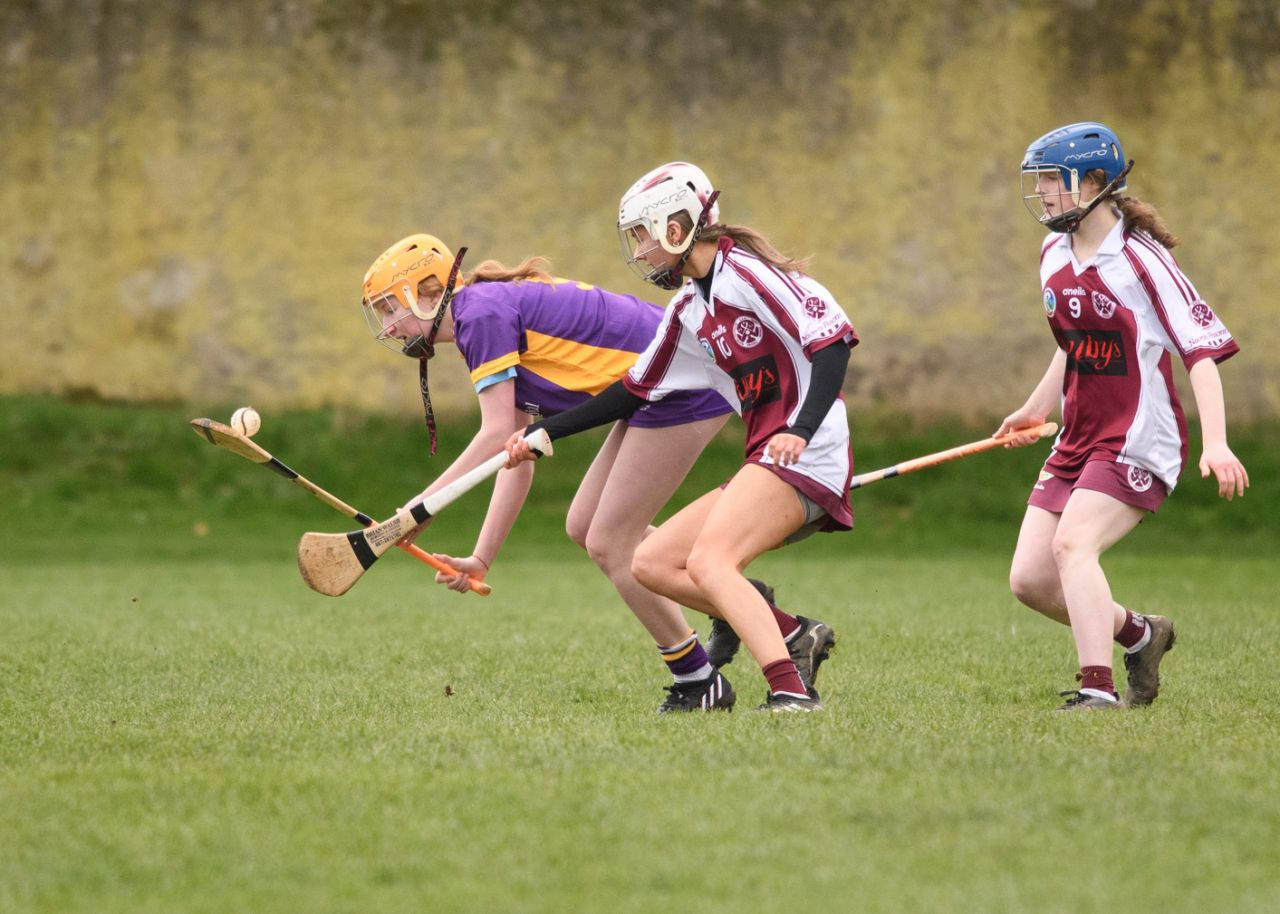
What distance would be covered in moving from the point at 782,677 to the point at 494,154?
11.0 m

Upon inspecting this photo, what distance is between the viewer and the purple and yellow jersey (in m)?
5.66

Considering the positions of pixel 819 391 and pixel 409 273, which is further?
pixel 409 273

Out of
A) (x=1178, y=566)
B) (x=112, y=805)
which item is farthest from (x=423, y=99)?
(x=112, y=805)

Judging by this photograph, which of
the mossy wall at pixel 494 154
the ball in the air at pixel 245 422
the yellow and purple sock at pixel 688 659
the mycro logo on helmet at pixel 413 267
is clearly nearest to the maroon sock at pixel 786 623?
the yellow and purple sock at pixel 688 659

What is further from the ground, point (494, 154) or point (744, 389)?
point (744, 389)

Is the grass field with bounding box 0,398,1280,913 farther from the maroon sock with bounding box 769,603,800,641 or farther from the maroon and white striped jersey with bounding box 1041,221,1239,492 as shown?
the maroon and white striped jersey with bounding box 1041,221,1239,492

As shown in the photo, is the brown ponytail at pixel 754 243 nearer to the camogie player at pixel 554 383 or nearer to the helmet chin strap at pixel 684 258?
the helmet chin strap at pixel 684 258

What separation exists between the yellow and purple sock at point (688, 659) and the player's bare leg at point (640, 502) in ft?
0.09

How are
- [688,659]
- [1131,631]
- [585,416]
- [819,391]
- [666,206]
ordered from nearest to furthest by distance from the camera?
[819,391]
[666,206]
[585,416]
[1131,631]
[688,659]

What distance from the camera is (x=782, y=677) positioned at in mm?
5016

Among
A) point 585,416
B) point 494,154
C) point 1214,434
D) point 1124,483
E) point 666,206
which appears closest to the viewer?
point 1214,434

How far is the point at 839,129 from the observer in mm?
15281

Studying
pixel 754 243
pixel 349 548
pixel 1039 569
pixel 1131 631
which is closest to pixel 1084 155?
pixel 754 243

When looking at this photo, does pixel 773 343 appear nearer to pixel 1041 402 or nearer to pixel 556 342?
pixel 556 342
